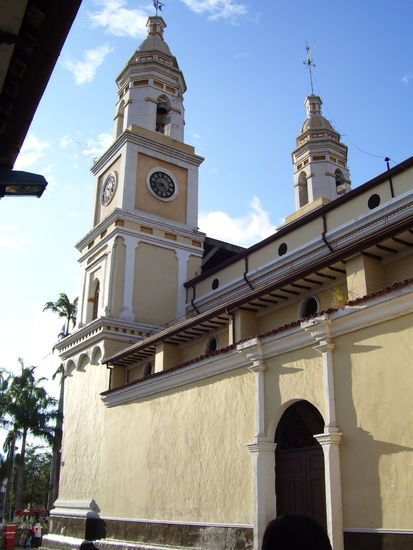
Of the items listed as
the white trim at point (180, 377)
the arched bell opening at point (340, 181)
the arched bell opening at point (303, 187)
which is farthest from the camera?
the arched bell opening at point (303, 187)

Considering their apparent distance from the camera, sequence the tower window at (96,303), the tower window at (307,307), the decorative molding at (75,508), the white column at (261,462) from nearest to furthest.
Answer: the white column at (261,462)
the tower window at (307,307)
the decorative molding at (75,508)
the tower window at (96,303)

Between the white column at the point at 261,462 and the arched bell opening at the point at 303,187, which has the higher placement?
the arched bell opening at the point at 303,187

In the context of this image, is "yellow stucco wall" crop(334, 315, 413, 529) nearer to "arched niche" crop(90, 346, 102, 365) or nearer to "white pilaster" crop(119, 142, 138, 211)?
"arched niche" crop(90, 346, 102, 365)

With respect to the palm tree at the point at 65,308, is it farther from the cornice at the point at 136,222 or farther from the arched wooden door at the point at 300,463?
the arched wooden door at the point at 300,463

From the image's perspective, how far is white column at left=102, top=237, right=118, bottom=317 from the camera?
79.9 feet

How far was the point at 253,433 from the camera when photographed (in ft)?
43.8

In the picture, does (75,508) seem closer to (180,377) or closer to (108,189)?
(180,377)

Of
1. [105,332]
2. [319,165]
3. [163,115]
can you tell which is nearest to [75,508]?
[105,332]

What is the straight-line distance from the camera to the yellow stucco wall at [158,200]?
26845 millimetres

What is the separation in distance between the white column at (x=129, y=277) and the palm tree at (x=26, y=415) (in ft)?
47.8

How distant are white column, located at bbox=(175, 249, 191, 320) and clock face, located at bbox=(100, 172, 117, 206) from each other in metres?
4.22

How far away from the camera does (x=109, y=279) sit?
25016 mm

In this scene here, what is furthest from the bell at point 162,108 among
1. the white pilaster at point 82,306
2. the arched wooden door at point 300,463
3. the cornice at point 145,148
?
the arched wooden door at point 300,463

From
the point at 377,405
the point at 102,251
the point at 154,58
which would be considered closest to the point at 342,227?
the point at 377,405
